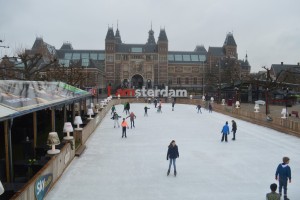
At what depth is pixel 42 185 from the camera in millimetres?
8414

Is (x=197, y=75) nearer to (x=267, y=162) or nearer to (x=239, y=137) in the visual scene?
(x=239, y=137)

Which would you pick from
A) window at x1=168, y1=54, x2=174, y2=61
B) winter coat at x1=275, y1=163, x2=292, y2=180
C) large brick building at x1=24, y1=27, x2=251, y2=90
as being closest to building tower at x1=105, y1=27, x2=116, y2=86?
large brick building at x1=24, y1=27, x2=251, y2=90

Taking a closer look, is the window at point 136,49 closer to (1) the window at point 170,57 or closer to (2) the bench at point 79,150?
(1) the window at point 170,57

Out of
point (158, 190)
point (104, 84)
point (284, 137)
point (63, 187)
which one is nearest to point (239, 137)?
point (284, 137)

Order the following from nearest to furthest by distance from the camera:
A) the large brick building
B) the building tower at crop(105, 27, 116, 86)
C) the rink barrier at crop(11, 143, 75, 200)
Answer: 1. the rink barrier at crop(11, 143, 75, 200)
2. the large brick building
3. the building tower at crop(105, 27, 116, 86)

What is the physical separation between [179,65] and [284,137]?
268 feet

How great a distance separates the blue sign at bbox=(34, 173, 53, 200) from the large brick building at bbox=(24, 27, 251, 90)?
8152cm

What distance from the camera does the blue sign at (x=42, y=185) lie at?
7875mm

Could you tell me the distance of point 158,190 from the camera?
31.5 feet

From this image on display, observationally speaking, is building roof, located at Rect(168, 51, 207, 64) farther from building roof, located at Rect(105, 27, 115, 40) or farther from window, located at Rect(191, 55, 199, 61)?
building roof, located at Rect(105, 27, 115, 40)

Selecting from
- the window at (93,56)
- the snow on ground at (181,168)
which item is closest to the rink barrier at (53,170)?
the snow on ground at (181,168)

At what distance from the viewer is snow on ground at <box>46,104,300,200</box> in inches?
370

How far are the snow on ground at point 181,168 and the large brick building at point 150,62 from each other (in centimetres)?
7273

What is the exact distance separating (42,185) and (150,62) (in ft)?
289
